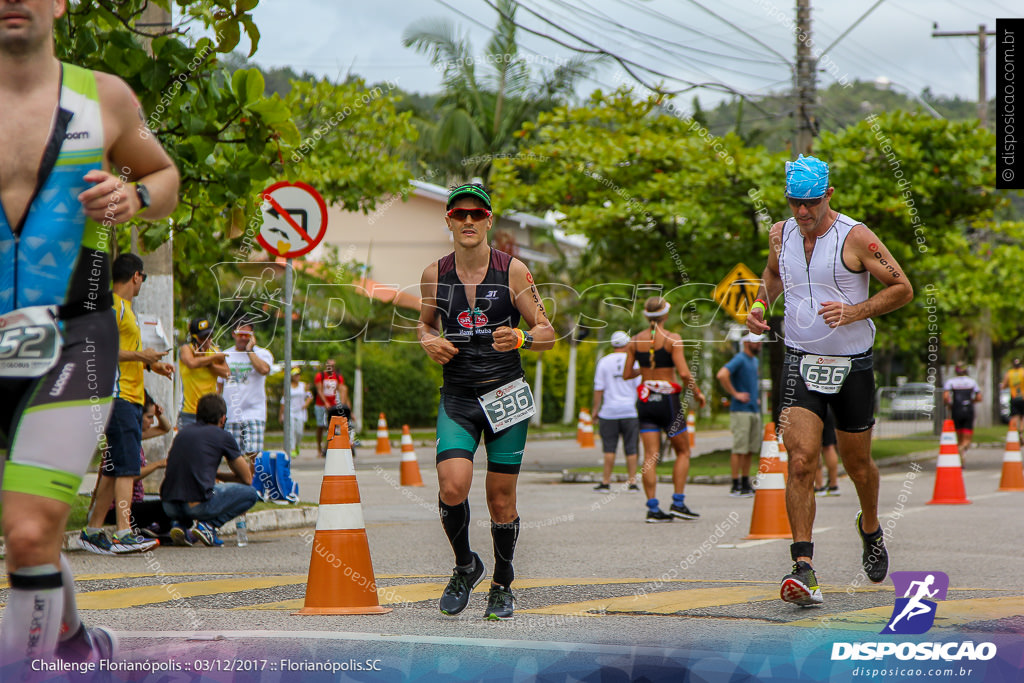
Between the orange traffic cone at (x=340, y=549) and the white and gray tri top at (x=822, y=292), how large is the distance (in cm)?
236

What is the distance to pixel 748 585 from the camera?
22.2ft

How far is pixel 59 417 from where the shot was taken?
3111 mm

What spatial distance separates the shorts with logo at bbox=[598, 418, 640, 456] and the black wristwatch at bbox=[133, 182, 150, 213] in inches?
474

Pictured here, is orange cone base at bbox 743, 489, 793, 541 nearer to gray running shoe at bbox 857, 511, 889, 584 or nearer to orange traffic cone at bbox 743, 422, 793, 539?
orange traffic cone at bbox 743, 422, 793, 539

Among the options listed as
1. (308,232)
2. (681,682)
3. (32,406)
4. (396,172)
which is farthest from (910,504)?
(32,406)

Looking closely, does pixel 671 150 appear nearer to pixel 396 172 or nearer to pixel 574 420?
pixel 396 172

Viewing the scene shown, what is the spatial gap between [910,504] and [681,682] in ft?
34.9

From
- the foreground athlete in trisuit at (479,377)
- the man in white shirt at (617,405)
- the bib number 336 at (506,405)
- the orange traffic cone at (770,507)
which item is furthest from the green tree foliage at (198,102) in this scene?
the man in white shirt at (617,405)

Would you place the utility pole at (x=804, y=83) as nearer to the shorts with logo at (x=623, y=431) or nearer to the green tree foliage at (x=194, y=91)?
the shorts with logo at (x=623, y=431)

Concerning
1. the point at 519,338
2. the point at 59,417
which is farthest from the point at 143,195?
the point at 519,338

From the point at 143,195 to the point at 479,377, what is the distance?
2554 mm

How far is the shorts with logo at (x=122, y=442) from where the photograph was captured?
8641 mm

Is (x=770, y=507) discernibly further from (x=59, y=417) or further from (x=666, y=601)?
(x=59, y=417)

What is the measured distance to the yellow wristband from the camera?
5.54m
